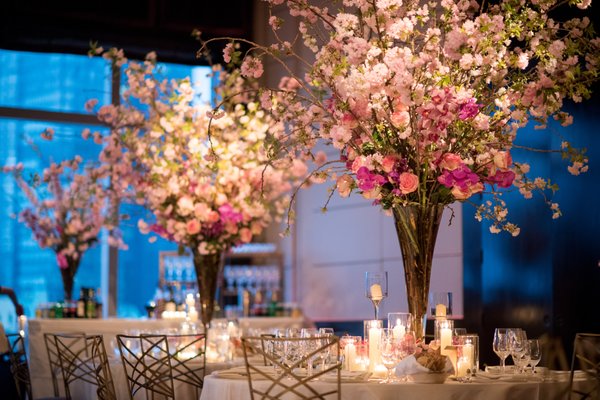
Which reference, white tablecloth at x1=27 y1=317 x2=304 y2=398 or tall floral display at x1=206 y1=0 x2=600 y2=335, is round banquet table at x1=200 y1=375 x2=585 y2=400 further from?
white tablecloth at x1=27 y1=317 x2=304 y2=398

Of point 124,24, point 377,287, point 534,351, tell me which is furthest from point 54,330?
point 534,351

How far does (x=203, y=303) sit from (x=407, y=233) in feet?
8.76

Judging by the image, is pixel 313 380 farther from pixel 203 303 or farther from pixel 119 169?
pixel 119 169

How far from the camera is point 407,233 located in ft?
13.0

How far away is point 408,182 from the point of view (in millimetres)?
3766

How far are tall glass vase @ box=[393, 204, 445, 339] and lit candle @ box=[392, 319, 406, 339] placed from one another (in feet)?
0.45

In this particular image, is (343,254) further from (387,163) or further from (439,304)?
(387,163)

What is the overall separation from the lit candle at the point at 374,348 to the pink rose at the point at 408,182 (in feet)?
1.86

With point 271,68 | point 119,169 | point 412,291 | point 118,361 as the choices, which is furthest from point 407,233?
point 271,68

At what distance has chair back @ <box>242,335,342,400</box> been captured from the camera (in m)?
3.46

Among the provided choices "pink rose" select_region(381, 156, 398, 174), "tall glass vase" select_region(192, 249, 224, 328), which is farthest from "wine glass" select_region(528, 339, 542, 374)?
"tall glass vase" select_region(192, 249, 224, 328)

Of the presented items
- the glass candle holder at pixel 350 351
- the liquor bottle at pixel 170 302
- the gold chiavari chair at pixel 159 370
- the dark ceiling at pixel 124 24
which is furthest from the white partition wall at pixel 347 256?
the glass candle holder at pixel 350 351

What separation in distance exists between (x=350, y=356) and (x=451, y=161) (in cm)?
88

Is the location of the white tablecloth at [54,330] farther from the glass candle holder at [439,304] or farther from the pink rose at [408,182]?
the pink rose at [408,182]
